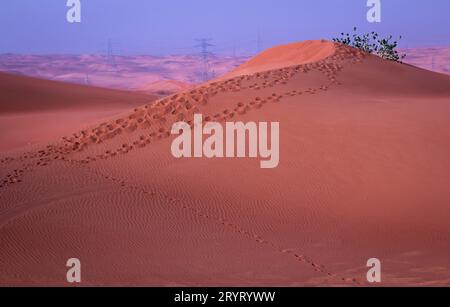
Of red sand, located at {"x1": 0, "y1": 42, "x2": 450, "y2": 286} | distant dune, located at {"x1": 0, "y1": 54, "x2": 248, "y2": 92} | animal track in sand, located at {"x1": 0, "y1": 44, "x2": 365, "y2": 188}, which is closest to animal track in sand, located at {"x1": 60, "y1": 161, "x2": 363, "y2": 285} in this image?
red sand, located at {"x1": 0, "y1": 42, "x2": 450, "y2": 286}

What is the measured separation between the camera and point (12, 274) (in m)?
5.94

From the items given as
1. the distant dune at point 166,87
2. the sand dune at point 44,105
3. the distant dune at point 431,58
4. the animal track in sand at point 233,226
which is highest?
the distant dune at point 431,58

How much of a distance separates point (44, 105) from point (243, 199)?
74.8 feet

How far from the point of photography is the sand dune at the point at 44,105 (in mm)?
18750

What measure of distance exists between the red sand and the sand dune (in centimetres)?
674

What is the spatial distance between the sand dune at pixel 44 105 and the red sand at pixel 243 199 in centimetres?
674

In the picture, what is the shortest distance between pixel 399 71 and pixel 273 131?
9.20 metres

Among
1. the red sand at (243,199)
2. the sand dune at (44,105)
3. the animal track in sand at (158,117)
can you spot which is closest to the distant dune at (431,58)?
the sand dune at (44,105)

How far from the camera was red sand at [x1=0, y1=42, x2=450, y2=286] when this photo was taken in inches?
248

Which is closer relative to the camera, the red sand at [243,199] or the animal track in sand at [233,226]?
the animal track in sand at [233,226]

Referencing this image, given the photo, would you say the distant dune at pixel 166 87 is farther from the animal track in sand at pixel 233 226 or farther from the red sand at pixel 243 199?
the animal track in sand at pixel 233 226

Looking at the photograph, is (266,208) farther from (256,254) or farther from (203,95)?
(203,95)

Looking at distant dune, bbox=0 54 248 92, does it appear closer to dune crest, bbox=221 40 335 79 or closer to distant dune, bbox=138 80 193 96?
distant dune, bbox=138 80 193 96

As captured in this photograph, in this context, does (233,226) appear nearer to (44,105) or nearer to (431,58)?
(44,105)
